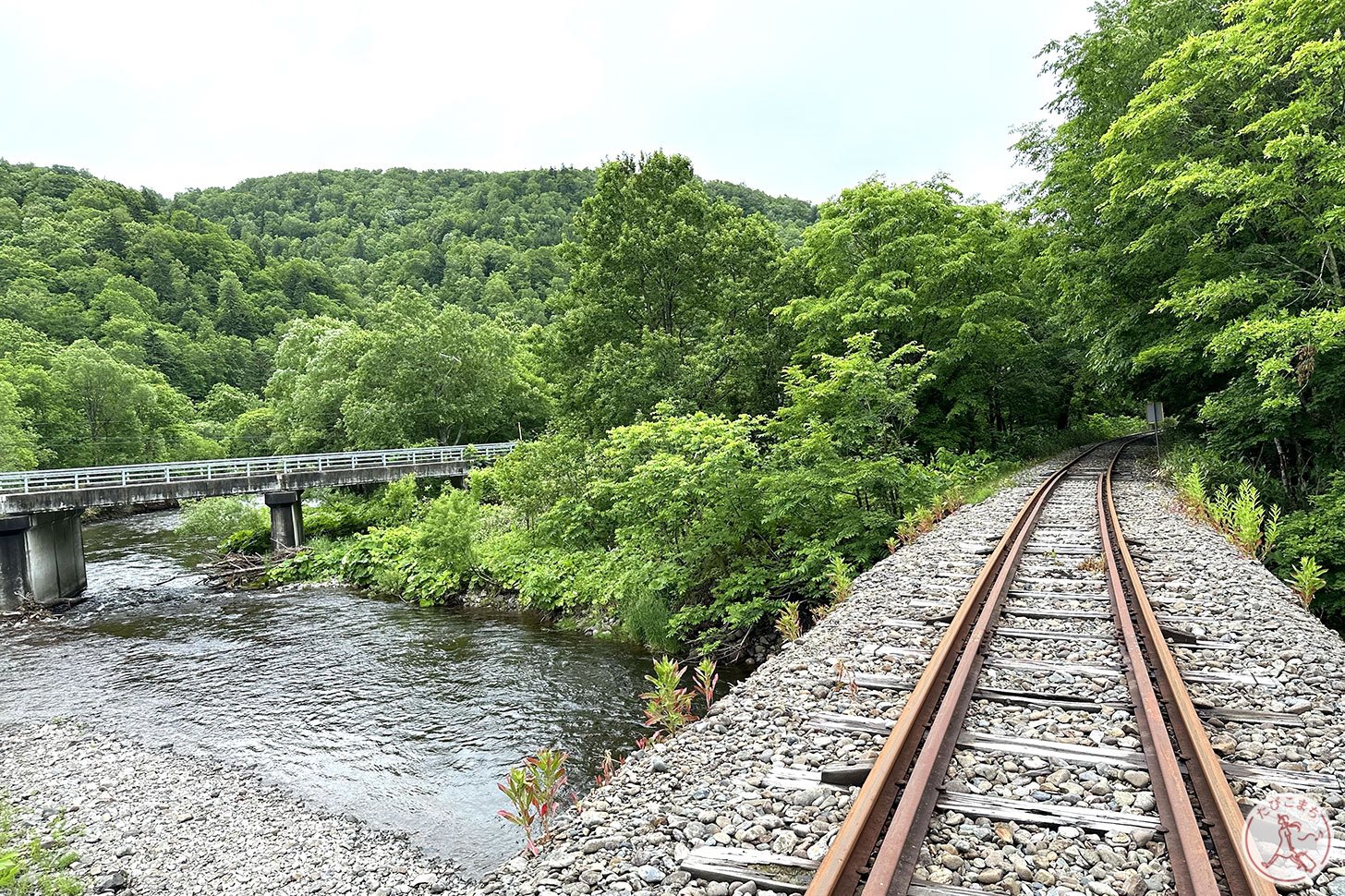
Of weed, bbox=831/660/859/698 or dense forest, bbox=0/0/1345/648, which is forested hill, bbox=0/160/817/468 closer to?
dense forest, bbox=0/0/1345/648

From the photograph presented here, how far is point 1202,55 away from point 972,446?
51.6 ft

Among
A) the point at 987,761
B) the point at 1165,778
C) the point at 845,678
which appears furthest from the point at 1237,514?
the point at 987,761

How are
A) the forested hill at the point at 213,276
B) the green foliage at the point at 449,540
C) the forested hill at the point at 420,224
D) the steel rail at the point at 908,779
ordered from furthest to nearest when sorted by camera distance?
the forested hill at the point at 420,224 → the forested hill at the point at 213,276 → the green foliage at the point at 449,540 → the steel rail at the point at 908,779

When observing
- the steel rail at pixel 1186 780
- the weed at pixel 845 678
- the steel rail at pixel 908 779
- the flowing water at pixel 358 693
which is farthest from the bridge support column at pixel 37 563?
the steel rail at pixel 1186 780

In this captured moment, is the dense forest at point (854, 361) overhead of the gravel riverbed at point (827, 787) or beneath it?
overhead

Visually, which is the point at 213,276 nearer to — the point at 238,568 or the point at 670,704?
the point at 238,568

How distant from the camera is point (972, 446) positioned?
86.9 feet

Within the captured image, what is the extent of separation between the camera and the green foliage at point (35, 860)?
6.53 meters

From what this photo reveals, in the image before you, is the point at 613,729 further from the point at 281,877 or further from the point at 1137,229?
the point at 1137,229

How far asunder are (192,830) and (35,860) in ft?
4.28

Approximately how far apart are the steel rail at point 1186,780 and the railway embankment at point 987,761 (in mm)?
119

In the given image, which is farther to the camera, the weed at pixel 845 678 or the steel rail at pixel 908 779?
the weed at pixel 845 678
